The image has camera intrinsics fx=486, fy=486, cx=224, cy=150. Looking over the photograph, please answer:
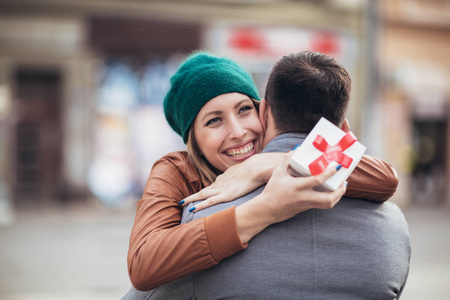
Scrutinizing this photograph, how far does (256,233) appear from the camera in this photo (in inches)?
54.3

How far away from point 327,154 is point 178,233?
479mm

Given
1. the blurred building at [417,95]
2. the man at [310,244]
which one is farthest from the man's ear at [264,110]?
the blurred building at [417,95]

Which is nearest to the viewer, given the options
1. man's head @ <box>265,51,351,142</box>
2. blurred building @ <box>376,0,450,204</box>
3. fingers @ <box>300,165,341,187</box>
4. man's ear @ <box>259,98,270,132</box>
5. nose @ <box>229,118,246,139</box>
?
fingers @ <box>300,165,341,187</box>

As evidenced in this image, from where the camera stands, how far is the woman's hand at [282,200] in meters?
1.29

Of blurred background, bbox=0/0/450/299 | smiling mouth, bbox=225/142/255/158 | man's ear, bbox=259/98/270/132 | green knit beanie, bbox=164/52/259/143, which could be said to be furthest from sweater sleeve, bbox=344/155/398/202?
blurred background, bbox=0/0/450/299

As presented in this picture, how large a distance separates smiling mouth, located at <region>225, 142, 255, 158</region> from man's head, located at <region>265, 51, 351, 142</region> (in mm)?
479

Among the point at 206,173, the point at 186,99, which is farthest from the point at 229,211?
the point at 186,99

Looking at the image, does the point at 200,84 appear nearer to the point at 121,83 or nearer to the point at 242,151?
the point at 242,151

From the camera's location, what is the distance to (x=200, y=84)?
198 centimetres

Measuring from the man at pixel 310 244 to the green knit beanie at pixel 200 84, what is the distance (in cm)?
45

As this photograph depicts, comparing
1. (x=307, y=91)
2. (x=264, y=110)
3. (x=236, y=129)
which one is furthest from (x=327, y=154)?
(x=236, y=129)

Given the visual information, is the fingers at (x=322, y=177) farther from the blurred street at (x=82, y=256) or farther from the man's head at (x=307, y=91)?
the blurred street at (x=82, y=256)

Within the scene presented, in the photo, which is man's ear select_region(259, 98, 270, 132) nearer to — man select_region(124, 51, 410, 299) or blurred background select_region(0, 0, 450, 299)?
man select_region(124, 51, 410, 299)

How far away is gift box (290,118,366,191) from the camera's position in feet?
4.22
